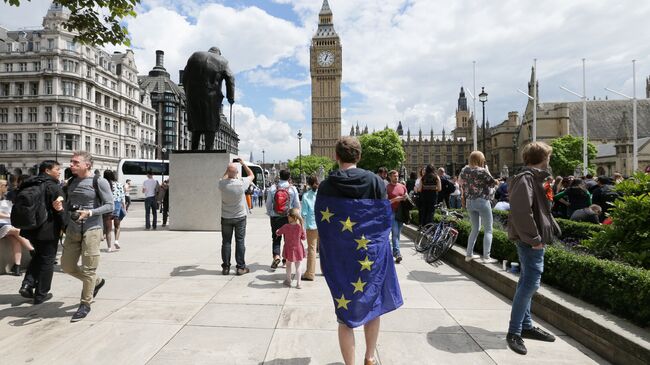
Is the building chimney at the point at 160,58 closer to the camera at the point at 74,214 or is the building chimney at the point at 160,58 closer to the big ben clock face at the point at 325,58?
the big ben clock face at the point at 325,58

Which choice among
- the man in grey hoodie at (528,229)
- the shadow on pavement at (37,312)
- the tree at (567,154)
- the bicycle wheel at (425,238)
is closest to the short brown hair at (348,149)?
the man in grey hoodie at (528,229)

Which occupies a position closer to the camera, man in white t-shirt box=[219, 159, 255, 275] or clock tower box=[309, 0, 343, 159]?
man in white t-shirt box=[219, 159, 255, 275]

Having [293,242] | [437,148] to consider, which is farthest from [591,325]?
[437,148]

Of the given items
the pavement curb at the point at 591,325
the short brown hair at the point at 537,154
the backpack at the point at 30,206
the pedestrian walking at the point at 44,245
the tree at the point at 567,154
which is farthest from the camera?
the tree at the point at 567,154

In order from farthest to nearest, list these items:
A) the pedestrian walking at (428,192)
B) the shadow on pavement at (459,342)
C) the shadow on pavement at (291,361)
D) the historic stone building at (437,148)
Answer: the historic stone building at (437,148) → the pedestrian walking at (428,192) → the shadow on pavement at (459,342) → the shadow on pavement at (291,361)

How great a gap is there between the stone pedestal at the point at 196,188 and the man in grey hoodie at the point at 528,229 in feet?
30.6

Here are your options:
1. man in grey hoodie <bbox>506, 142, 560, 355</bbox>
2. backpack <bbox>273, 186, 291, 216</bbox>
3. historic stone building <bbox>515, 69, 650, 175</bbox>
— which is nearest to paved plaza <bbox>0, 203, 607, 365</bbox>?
man in grey hoodie <bbox>506, 142, 560, 355</bbox>

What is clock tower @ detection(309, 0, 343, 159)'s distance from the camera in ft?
409

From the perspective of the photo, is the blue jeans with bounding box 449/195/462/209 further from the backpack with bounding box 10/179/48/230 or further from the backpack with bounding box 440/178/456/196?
the backpack with bounding box 10/179/48/230

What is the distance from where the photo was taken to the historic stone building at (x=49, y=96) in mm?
53062

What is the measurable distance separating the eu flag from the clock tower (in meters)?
123

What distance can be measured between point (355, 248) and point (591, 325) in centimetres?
267

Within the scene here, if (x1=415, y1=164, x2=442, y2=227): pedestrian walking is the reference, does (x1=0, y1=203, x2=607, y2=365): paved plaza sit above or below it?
below

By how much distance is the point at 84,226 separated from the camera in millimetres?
4805
